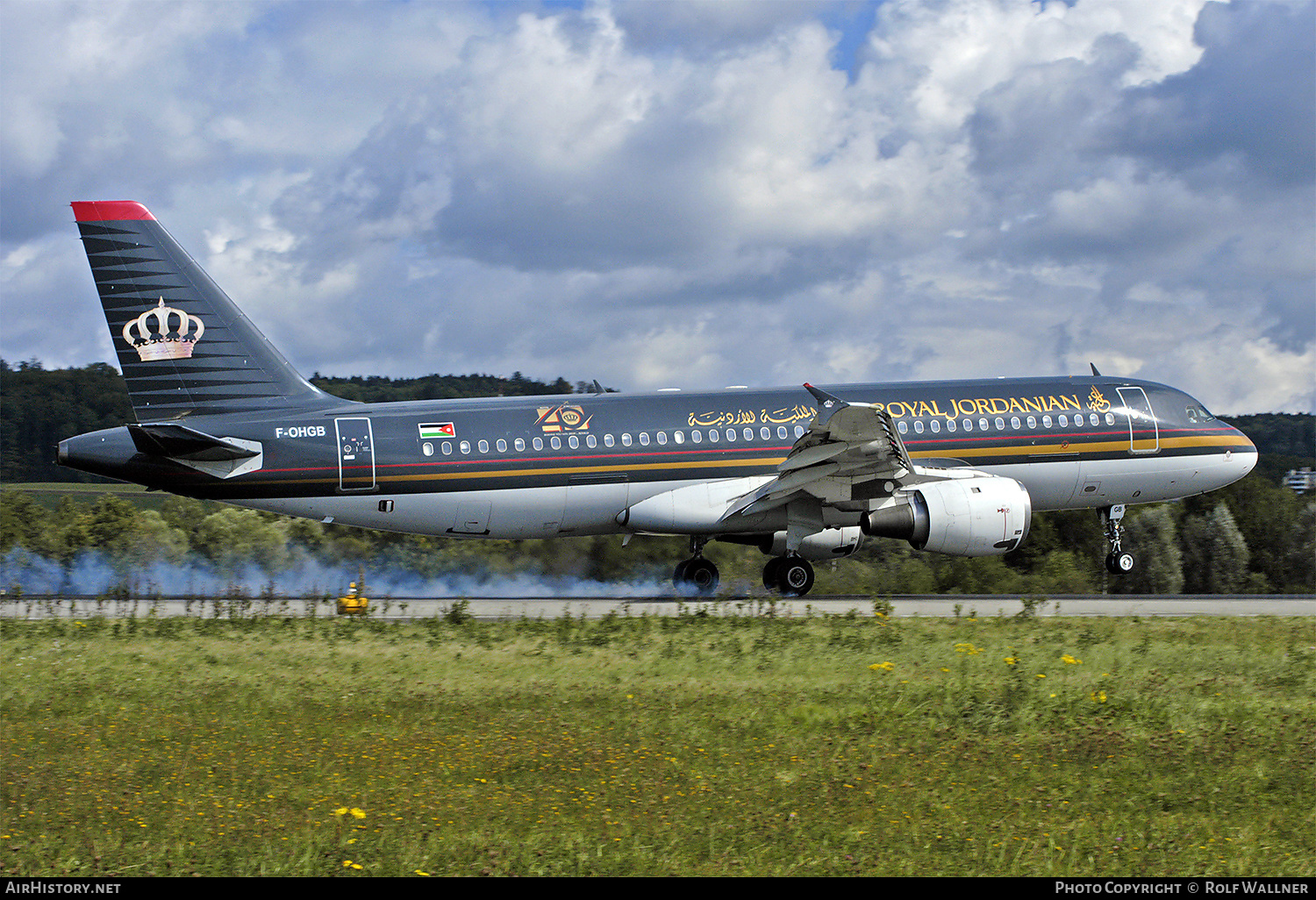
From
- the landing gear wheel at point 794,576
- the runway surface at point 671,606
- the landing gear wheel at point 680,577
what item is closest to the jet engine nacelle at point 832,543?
the landing gear wheel at point 794,576

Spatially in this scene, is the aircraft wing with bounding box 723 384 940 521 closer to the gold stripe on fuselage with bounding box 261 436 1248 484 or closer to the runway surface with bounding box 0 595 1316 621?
the gold stripe on fuselage with bounding box 261 436 1248 484

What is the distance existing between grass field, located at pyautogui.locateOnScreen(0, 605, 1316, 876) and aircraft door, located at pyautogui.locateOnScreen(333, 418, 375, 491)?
220 inches

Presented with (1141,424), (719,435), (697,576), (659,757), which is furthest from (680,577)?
(659,757)

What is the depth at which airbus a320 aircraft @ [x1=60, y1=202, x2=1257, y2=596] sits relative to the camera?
2181 centimetres

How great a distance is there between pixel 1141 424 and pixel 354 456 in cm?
1776

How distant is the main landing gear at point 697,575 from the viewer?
25.4 meters

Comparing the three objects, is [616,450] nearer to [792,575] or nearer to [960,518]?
[792,575]

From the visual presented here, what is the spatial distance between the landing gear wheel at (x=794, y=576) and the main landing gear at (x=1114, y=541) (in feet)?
24.1

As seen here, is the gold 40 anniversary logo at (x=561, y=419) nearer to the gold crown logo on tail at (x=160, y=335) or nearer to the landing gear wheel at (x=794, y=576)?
the landing gear wheel at (x=794, y=576)

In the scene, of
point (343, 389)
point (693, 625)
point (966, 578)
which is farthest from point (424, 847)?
point (343, 389)

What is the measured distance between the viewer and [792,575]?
80.4 ft
